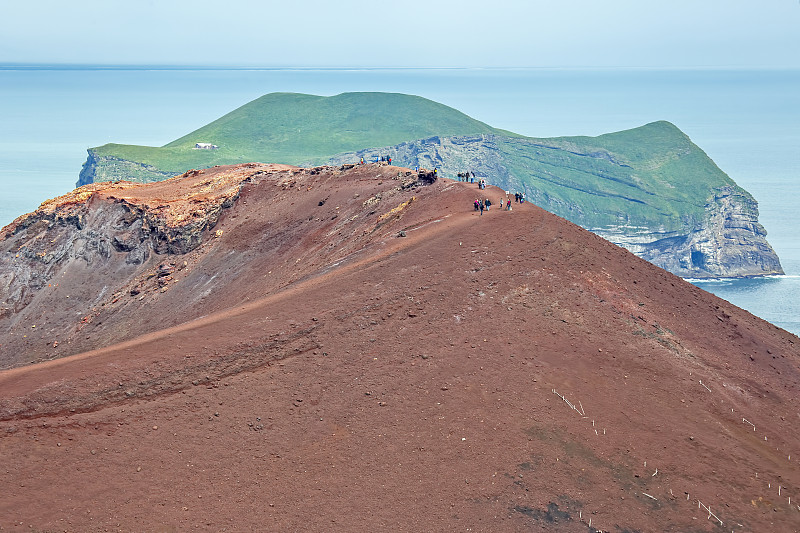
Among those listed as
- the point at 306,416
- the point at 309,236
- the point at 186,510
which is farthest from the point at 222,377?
the point at 309,236

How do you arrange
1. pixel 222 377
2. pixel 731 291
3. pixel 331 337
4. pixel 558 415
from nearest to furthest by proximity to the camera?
1. pixel 558 415
2. pixel 222 377
3. pixel 331 337
4. pixel 731 291

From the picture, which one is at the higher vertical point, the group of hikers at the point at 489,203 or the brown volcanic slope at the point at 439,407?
the group of hikers at the point at 489,203

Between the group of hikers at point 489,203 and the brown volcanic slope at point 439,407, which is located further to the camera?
the group of hikers at point 489,203

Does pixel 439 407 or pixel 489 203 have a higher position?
pixel 489 203

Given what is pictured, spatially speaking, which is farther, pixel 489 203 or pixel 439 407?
pixel 489 203

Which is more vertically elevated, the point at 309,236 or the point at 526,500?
the point at 309,236

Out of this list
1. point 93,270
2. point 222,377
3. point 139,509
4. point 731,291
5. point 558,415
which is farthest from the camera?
point 731,291

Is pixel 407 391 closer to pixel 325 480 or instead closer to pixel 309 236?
pixel 325 480

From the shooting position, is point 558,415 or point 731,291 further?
point 731,291
